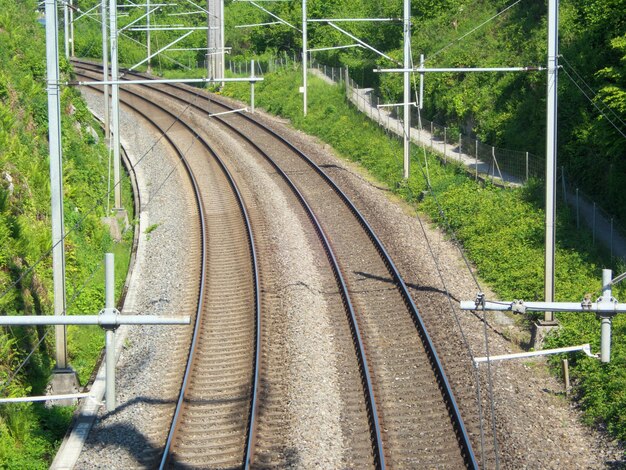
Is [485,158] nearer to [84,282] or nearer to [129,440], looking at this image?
[84,282]

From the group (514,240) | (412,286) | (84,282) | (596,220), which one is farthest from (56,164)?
(596,220)

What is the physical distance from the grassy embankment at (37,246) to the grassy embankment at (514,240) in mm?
8410

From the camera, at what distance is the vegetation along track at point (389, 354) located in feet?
42.8

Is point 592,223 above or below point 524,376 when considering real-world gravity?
above

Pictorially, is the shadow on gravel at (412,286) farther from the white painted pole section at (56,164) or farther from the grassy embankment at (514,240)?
the white painted pole section at (56,164)

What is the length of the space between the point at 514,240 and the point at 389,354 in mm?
6992

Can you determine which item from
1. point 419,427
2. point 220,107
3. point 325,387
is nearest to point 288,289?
point 325,387

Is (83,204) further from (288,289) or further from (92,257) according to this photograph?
(288,289)

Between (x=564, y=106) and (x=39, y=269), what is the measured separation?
52.8ft

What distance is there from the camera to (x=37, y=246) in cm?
1795

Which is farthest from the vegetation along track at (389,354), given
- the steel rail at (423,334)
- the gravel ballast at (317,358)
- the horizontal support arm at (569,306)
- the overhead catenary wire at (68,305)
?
the overhead catenary wire at (68,305)

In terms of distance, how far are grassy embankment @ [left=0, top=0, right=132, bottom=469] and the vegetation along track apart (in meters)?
3.60

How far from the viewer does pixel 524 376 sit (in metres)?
15.5

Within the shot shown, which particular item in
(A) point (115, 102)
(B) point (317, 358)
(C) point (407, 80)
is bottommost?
(B) point (317, 358)
